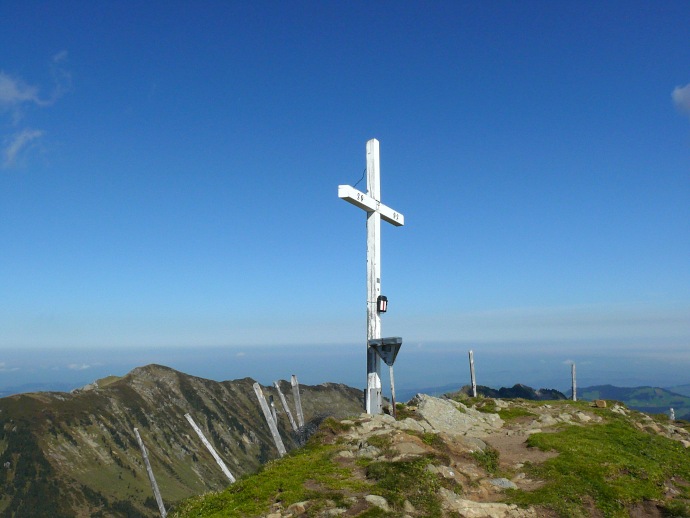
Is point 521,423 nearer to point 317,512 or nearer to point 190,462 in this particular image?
point 317,512

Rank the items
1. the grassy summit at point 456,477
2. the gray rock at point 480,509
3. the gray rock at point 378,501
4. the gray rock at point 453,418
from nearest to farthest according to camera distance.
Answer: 1. the gray rock at point 378,501
2. the gray rock at point 480,509
3. the grassy summit at point 456,477
4. the gray rock at point 453,418

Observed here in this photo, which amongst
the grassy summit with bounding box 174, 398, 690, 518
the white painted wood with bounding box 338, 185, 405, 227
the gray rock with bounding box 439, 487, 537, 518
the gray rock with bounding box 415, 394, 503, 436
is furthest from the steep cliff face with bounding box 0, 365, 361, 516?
the gray rock with bounding box 439, 487, 537, 518

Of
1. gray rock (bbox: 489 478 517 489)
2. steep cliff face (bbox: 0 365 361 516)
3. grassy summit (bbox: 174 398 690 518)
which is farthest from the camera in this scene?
steep cliff face (bbox: 0 365 361 516)

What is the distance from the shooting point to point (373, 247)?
22.6 metres

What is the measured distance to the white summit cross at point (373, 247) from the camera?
846 inches

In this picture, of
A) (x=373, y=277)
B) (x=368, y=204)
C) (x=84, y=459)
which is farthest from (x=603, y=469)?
(x=84, y=459)

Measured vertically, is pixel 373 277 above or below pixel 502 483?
above

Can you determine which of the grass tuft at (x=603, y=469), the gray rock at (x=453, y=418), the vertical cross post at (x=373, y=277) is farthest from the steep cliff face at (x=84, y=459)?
the grass tuft at (x=603, y=469)

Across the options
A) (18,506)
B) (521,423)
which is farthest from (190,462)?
(521,423)

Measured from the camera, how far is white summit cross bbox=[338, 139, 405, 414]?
2148cm

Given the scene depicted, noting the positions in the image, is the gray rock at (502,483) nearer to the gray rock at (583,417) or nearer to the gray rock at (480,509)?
the gray rock at (480,509)

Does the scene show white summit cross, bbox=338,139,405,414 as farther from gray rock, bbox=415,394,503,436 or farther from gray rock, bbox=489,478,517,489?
gray rock, bbox=489,478,517,489

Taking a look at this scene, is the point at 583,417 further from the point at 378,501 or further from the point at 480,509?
the point at 378,501

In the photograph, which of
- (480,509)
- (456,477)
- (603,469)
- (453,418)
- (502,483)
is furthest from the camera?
(453,418)
